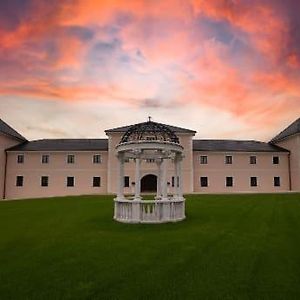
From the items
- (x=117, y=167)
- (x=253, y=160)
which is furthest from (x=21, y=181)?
(x=253, y=160)

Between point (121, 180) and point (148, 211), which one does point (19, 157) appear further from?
point (148, 211)

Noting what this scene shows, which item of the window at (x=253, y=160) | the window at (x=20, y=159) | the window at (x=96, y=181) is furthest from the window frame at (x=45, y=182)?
the window at (x=253, y=160)

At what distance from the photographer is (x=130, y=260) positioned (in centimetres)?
812

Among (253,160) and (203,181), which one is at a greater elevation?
(253,160)

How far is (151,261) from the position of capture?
26.5 ft

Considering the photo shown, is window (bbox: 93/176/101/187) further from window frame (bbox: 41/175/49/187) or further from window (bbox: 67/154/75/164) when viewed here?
window frame (bbox: 41/175/49/187)

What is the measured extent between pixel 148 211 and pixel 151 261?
624 cm

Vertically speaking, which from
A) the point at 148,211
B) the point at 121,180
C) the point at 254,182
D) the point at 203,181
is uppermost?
the point at 203,181

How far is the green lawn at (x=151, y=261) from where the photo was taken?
20.2 feet

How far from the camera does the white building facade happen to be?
41.9 metres

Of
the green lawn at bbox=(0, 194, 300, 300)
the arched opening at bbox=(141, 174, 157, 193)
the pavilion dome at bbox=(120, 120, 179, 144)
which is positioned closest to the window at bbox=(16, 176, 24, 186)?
the arched opening at bbox=(141, 174, 157, 193)

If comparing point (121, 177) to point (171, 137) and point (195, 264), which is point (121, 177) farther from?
point (195, 264)

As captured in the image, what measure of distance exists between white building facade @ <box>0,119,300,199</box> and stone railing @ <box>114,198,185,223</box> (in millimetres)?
25918

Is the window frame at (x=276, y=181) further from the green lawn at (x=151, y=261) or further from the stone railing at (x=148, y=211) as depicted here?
the stone railing at (x=148, y=211)
